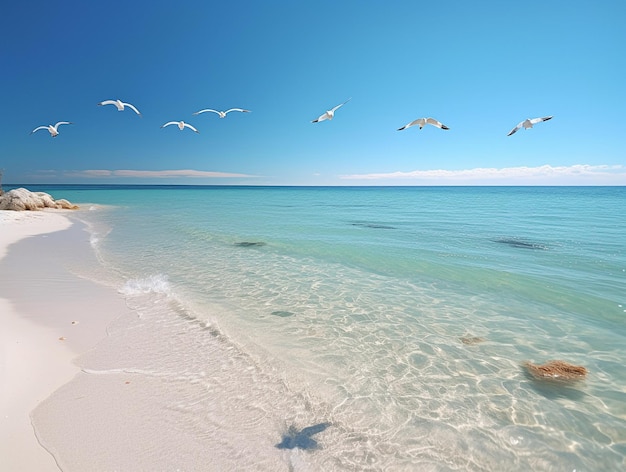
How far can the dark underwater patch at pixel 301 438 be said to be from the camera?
4.27 m

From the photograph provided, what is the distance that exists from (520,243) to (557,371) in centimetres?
1461

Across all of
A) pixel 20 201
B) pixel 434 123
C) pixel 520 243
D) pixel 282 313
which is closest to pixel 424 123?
pixel 434 123

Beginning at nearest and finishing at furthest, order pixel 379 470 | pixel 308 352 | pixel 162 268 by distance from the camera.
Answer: pixel 379 470 → pixel 308 352 → pixel 162 268

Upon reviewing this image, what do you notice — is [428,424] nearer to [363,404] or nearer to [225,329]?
[363,404]

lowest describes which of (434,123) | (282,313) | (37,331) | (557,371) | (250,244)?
(250,244)

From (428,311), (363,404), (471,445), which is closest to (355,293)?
(428,311)

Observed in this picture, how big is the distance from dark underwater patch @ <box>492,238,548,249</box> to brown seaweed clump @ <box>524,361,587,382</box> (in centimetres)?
1305

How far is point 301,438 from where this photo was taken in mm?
4402

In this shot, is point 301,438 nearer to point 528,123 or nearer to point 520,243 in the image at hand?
point 528,123

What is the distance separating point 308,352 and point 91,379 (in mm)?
3762

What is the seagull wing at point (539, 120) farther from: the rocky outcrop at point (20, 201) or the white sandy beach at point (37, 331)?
the rocky outcrop at point (20, 201)

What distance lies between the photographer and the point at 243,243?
19.2m

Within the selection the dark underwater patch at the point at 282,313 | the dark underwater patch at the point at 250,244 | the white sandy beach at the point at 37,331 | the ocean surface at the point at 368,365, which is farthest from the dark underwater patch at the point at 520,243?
the white sandy beach at the point at 37,331

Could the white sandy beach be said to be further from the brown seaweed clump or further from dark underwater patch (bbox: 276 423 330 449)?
the brown seaweed clump
